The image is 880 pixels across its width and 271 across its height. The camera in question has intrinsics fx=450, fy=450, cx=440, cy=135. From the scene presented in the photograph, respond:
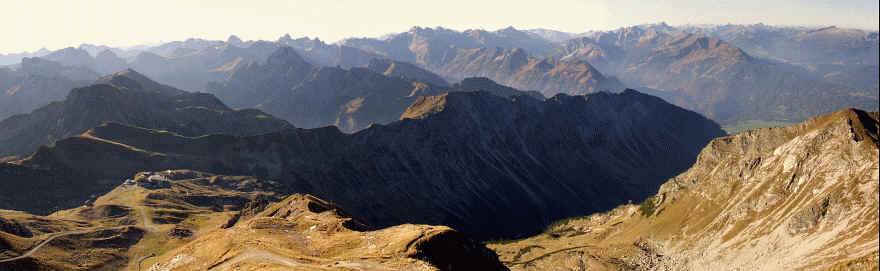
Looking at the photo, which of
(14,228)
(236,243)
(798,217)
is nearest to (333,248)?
(236,243)

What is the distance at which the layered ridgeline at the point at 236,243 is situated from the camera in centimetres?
9394

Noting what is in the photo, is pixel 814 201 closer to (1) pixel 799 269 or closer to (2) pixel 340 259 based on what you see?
(1) pixel 799 269

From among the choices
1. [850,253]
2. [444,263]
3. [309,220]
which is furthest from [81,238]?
[850,253]

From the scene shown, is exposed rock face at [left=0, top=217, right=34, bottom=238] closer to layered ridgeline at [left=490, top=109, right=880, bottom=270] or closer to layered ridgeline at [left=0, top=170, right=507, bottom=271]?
layered ridgeline at [left=0, top=170, right=507, bottom=271]

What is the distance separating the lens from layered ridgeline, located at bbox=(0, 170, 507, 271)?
9394 cm

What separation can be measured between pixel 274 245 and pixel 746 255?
166197 millimetres

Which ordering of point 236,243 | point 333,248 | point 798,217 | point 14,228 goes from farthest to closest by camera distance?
point 798,217, point 14,228, point 236,243, point 333,248

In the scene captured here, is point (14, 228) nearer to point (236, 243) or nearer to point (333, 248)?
point (236, 243)

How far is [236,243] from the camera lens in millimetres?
108562

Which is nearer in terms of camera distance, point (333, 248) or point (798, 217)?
point (333, 248)

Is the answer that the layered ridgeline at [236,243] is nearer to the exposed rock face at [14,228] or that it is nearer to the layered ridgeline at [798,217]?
the exposed rock face at [14,228]

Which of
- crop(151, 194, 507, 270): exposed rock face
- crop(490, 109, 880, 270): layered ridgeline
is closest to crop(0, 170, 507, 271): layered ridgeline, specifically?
crop(151, 194, 507, 270): exposed rock face

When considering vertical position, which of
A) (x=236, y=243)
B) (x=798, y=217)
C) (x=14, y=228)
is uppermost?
(x=236, y=243)

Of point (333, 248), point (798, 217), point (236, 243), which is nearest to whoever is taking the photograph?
point (333, 248)
